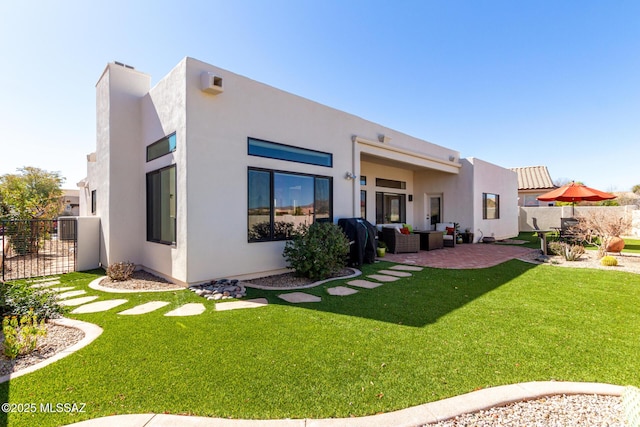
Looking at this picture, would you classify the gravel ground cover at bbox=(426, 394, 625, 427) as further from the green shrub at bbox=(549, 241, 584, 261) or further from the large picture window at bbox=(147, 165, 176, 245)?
the green shrub at bbox=(549, 241, 584, 261)

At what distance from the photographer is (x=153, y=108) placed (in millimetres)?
7613

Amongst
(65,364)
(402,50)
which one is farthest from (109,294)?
A: (402,50)

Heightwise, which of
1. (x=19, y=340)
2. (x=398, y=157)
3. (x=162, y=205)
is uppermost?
(x=398, y=157)

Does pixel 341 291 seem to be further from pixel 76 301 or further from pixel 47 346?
pixel 76 301

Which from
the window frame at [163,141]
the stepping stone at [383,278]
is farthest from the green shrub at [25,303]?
the stepping stone at [383,278]

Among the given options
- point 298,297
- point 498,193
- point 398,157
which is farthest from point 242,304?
point 498,193

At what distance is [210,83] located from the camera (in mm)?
6105

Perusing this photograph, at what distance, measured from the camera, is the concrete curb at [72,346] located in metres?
2.86

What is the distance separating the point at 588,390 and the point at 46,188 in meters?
39.4

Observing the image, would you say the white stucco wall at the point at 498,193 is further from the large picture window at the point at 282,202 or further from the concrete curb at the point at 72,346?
the concrete curb at the point at 72,346

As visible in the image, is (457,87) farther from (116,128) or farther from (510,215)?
(116,128)

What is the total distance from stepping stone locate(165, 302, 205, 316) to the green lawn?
182mm

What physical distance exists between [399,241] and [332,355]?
8.76 m

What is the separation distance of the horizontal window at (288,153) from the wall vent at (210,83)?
1.31 metres
